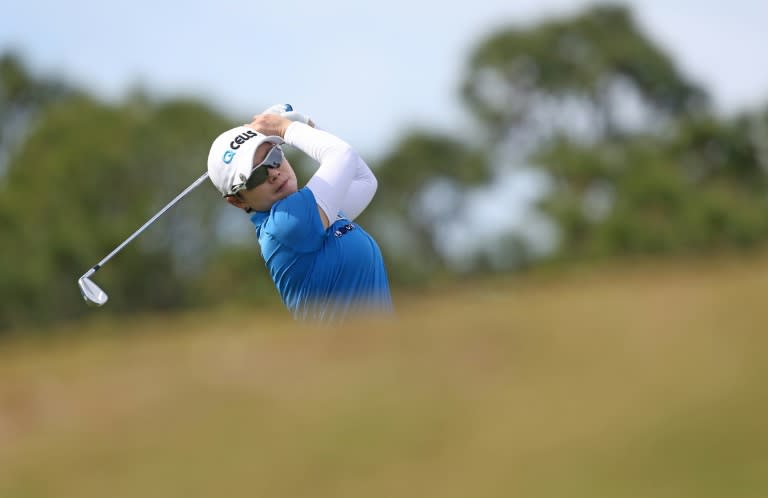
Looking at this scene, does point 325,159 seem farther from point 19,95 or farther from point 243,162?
point 19,95

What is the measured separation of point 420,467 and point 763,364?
2.28 ft

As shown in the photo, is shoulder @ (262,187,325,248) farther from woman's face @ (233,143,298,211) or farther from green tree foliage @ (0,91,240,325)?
green tree foliage @ (0,91,240,325)

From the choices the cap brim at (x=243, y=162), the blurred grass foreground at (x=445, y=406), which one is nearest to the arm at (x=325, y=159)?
the cap brim at (x=243, y=162)

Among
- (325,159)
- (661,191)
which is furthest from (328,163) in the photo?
(661,191)

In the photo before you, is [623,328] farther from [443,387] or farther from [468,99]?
[468,99]

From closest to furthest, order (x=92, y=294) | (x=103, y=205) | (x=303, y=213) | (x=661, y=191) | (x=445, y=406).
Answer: (x=445, y=406) → (x=303, y=213) → (x=92, y=294) → (x=661, y=191) → (x=103, y=205)

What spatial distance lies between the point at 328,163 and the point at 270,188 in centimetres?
25

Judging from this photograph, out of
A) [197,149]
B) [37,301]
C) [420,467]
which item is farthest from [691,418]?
[197,149]

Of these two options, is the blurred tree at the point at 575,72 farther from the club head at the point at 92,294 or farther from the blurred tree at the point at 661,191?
the club head at the point at 92,294

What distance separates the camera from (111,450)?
265cm

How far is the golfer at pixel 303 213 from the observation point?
16.7ft

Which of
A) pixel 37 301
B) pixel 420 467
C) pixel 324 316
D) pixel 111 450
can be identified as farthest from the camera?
pixel 37 301

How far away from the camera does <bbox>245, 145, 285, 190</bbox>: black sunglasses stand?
16.8 feet

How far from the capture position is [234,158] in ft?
16.8
